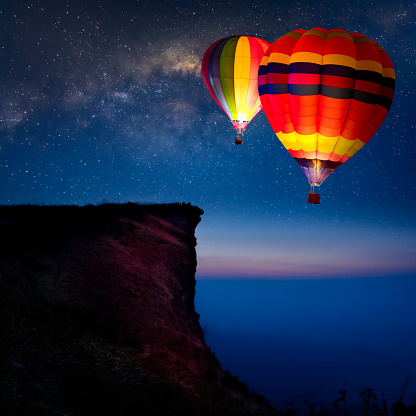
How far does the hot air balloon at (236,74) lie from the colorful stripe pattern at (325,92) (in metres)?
3.38

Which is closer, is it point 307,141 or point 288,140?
point 307,141

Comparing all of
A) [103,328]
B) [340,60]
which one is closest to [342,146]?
[340,60]

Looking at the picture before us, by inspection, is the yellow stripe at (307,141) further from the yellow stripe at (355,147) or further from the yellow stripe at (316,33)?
the yellow stripe at (316,33)

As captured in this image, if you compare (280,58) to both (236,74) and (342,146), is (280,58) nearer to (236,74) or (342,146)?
(236,74)

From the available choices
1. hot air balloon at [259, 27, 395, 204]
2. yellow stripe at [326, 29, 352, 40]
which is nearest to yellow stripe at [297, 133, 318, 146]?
hot air balloon at [259, 27, 395, 204]

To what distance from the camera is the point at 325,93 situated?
15062 millimetres

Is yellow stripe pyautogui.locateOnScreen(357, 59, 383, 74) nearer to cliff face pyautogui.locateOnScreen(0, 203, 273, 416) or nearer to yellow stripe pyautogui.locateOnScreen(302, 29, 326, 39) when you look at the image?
yellow stripe pyautogui.locateOnScreen(302, 29, 326, 39)

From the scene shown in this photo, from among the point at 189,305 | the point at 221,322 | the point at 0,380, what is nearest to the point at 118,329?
the point at 0,380

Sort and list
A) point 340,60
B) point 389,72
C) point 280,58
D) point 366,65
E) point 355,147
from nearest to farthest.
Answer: point 340,60 → point 366,65 → point 389,72 → point 280,58 → point 355,147

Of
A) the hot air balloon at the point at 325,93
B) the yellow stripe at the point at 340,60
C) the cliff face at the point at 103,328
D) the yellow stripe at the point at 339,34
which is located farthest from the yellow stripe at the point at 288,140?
the cliff face at the point at 103,328

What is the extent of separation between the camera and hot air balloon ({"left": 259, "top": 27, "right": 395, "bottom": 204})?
49.1ft

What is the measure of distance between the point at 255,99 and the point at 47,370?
18009 millimetres

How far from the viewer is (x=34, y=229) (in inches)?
547

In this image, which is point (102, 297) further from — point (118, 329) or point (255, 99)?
point (255, 99)
